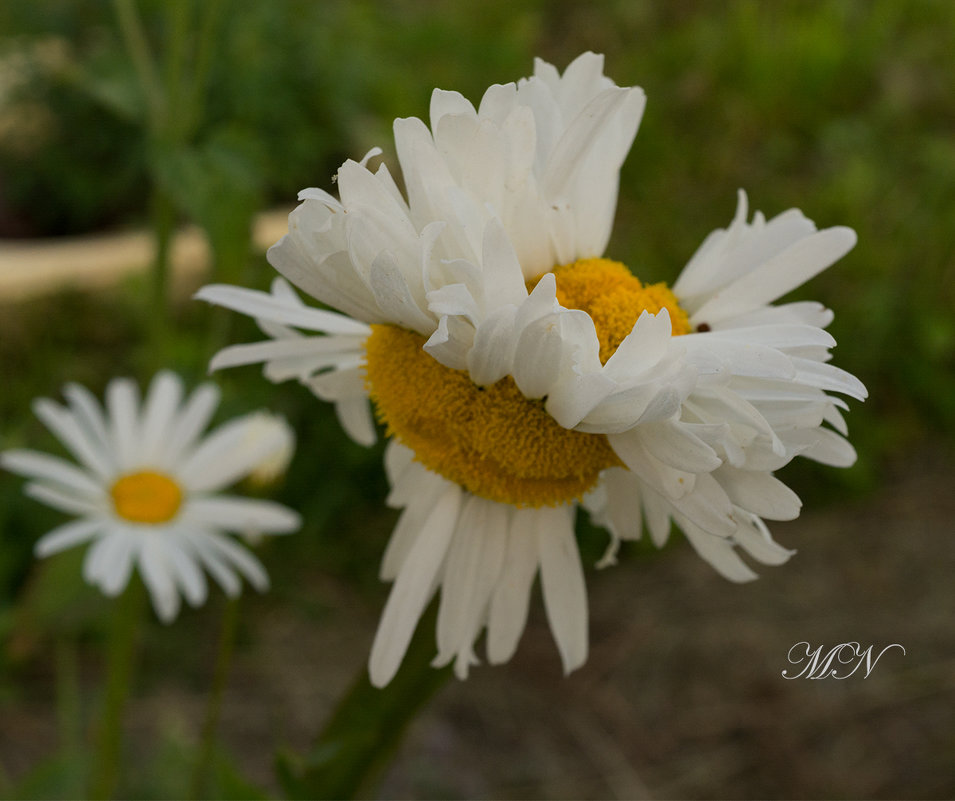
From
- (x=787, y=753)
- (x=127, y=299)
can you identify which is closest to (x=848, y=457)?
(x=787, y=753)

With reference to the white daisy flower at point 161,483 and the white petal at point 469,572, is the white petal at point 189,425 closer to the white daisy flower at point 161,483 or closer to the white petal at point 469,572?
the white daisy flower at point 161,483

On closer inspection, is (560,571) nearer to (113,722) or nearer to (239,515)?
(113,722)

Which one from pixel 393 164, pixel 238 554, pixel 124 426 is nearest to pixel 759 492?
pixel 238 554

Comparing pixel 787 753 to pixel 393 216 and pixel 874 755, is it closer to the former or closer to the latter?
pixel 874 755

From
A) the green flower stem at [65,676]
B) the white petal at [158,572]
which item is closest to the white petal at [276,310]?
the white petal at [158,572]

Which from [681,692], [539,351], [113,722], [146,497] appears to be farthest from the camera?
[681,692]

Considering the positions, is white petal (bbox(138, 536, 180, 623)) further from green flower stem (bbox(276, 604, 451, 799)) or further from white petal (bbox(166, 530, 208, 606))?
green flower stem (bbox(276, 604, 451, 799))
